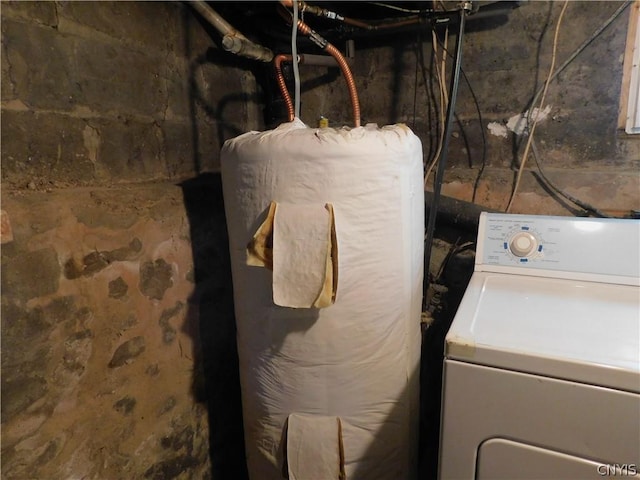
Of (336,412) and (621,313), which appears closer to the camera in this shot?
(621,313)

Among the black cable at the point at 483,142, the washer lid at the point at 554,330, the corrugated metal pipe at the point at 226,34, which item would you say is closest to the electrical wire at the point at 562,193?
the black cable at the point at 483,142

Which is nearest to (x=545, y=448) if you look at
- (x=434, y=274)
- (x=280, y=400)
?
(x=280, y=400)

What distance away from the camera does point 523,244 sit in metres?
1.04

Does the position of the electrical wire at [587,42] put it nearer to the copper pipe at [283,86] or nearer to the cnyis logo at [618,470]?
the copper pipe at [283,86]

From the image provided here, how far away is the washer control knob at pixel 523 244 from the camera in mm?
1029

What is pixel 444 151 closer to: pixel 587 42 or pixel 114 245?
pixel 587 42

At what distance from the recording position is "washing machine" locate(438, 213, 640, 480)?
61 cm

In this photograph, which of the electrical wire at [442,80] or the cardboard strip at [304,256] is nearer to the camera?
A: the cardboard strip at [304,256]

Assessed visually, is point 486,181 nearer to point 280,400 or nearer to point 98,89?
point 280,400

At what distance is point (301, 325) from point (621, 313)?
68cm

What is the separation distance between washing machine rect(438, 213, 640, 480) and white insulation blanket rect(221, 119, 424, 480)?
0.71 feet

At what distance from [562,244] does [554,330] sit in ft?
1.19

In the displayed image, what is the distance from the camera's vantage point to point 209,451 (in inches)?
51.0

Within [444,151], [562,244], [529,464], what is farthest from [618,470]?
[444,151]
